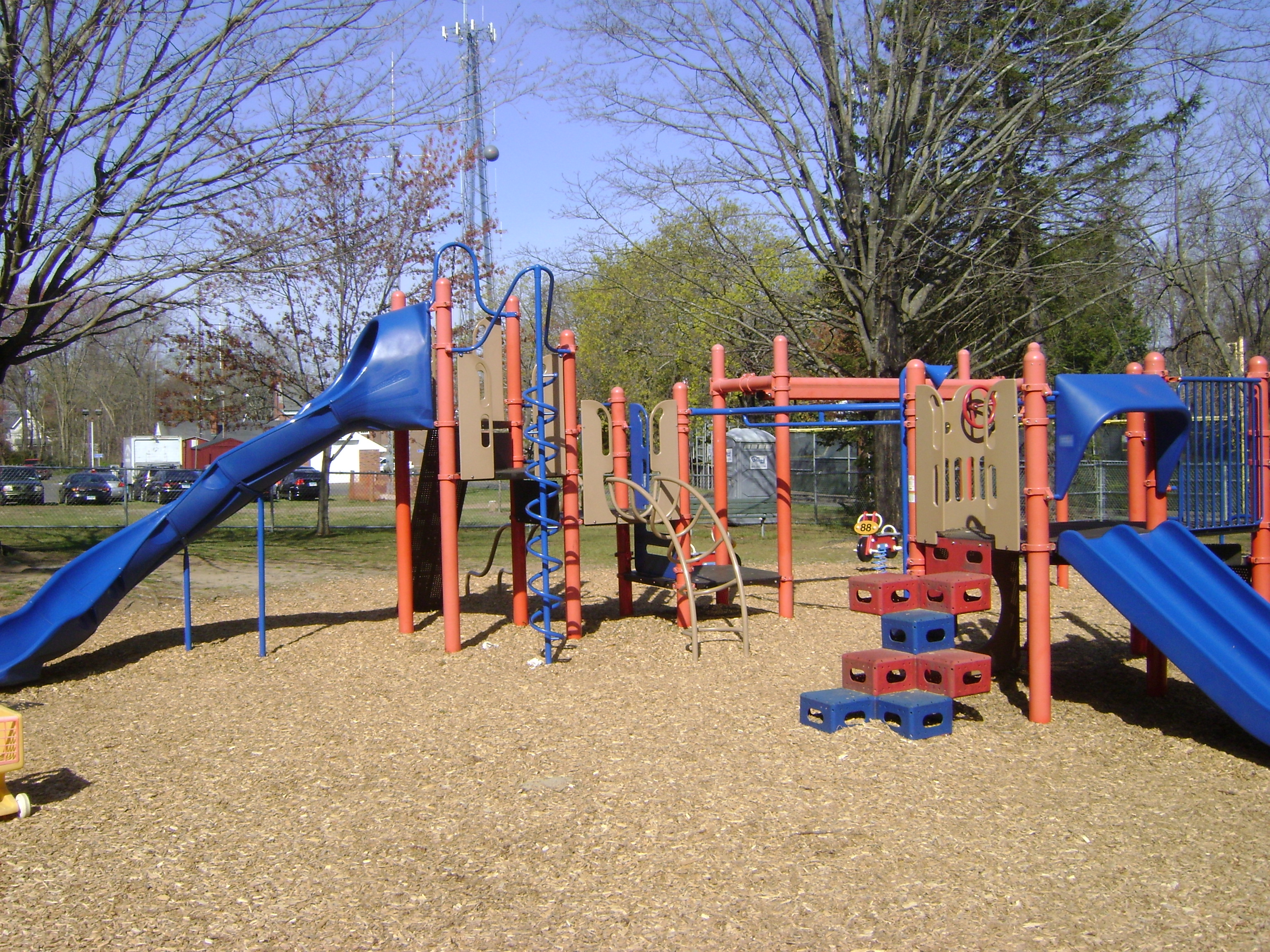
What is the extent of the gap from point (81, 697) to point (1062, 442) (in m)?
6.67

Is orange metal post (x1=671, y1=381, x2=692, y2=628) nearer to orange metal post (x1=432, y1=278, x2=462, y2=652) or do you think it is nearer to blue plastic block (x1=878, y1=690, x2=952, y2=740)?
orange metal post (x1=432, y1=278, x2=462, y2=652)

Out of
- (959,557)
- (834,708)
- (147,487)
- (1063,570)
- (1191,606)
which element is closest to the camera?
(1191,606)

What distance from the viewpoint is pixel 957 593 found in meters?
5.80

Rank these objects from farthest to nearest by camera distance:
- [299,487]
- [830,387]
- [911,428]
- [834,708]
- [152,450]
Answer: [152,450]
[299,487]
[830,387]
[911,428]
[834,708]

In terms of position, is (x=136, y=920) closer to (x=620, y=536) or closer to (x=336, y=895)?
(x=336, y=895)

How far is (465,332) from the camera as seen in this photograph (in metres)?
21.2

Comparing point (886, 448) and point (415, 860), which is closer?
point (415, 860)

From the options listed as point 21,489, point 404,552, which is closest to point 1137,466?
point 404,552

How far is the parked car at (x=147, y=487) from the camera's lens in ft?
100

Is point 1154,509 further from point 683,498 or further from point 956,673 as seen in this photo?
point 683,498

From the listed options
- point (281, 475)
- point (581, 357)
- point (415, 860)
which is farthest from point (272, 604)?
point (581, 357)

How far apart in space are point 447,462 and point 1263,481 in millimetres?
6251

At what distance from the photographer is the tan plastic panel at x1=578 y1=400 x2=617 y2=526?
8.60 m

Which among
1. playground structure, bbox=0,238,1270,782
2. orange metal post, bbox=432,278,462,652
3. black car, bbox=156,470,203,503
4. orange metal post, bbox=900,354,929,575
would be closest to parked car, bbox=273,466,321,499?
black car, bbox=156,470,203,503
